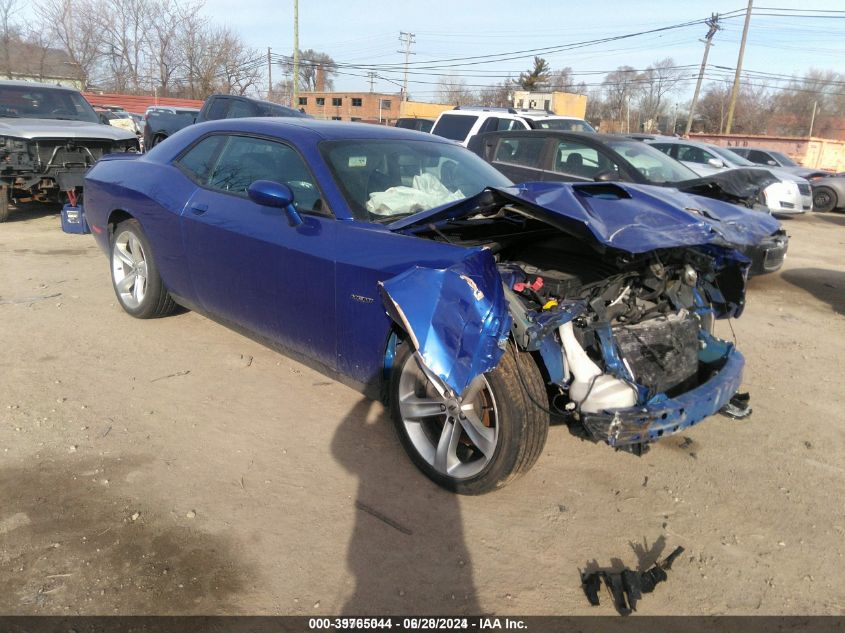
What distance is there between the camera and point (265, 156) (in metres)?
3.90

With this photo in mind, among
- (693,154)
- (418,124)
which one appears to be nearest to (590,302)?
(693,154)

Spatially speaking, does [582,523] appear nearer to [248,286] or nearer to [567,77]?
[248,286]

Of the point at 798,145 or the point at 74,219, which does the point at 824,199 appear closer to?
the point at 74,219

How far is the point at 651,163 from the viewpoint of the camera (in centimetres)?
764

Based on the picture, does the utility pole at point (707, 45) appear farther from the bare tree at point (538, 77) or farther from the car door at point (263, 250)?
the car door at point (263, 250)

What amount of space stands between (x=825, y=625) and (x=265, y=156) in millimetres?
3652

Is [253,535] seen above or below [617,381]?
below

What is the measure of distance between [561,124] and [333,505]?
1115 centimetres

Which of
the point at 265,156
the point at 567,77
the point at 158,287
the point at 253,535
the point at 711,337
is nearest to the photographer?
the point at 253,535

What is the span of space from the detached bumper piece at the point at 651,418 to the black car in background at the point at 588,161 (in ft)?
13.1

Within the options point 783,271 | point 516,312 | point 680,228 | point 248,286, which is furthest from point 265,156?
point 783,271

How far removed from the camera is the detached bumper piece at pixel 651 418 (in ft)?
8.59

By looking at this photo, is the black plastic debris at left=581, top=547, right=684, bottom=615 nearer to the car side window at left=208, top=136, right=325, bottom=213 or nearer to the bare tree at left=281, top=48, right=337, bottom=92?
the car side window at left=208, top=136, right=325, bottom=213

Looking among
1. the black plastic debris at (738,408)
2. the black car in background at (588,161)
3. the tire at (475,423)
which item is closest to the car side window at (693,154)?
the black car in background at (588,161)
